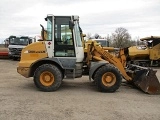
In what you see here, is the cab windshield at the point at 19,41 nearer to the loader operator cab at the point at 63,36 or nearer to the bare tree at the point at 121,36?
the loader operator cab at the point at 63,36

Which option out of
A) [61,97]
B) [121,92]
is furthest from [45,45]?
[121,92]

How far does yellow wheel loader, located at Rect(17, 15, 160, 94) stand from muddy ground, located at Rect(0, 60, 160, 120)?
0.41m

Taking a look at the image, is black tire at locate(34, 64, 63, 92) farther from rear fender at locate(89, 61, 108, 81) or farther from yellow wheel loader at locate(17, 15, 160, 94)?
rear fender at locate(89, 61, 108, 81)

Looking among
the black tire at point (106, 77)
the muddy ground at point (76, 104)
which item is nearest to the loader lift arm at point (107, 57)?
the muddy ground at point (76, 104)

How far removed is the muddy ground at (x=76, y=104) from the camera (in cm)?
695

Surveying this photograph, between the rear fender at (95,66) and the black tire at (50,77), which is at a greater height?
the rear fender at (95,66)

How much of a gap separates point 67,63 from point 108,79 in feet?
5.25

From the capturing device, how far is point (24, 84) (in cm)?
1186

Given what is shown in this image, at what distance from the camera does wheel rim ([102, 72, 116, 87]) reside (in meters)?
10.1

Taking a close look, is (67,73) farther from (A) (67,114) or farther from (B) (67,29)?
(A) (67,114)

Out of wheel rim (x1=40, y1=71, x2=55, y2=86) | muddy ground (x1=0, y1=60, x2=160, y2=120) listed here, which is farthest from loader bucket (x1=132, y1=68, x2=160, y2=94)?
wheel rim (x1=40, y1=71, x2=55, y2=86)

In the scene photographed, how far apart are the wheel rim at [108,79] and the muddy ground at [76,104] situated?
394 millimetres

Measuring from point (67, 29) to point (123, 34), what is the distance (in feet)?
182

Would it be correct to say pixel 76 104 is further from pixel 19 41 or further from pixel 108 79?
pixel 19 41
